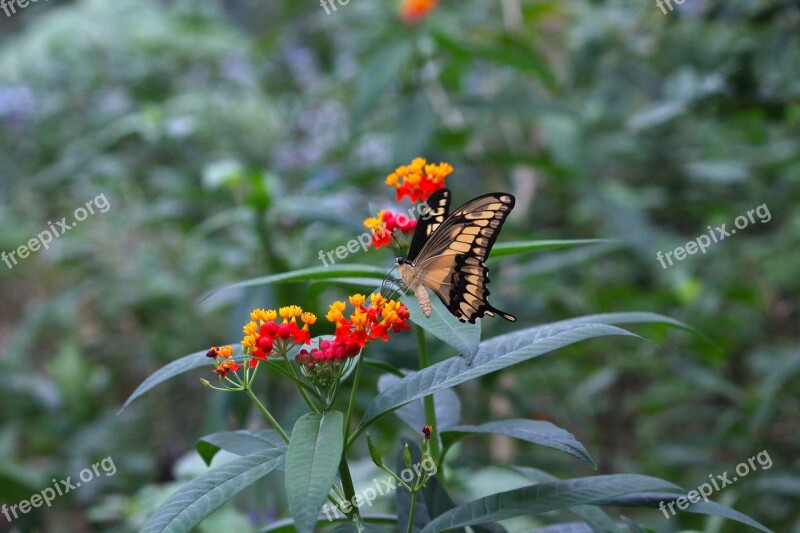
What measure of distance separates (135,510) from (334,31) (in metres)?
3.38

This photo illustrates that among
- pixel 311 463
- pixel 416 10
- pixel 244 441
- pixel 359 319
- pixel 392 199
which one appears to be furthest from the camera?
pixel 392 199

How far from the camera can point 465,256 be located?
3.46 ft

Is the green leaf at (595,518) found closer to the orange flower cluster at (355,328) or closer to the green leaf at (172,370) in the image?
the orange flower cluster at (355,328)

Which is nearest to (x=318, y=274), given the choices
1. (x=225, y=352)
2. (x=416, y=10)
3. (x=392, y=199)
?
(x=225, y=352)

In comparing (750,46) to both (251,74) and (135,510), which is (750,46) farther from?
(251,74)

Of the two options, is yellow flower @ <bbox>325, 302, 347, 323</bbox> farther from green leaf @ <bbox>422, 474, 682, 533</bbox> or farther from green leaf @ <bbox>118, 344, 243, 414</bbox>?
green leaf @ <bbox>422, 474, 682, 533</bbox>

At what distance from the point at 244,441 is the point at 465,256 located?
39 centimetres

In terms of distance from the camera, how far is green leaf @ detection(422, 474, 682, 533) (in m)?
0.88

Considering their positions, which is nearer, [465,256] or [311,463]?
[311,463]

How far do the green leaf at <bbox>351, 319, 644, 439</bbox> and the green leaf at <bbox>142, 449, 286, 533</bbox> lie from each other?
112 millimetres

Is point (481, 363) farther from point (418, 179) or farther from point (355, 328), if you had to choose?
point (418, 179)

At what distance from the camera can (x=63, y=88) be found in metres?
4.11

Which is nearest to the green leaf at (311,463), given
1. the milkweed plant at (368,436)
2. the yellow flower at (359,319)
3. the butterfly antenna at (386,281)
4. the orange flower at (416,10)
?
the milkweed plant at (368,436)

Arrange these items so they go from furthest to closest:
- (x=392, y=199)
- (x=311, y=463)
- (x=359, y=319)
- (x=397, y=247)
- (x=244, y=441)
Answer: (x=392, y=199)
(x=397, y=247)
(x=244, y=441)
(x=359, y=319)
(x=311, y=463)
